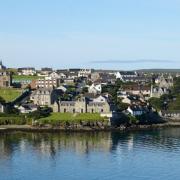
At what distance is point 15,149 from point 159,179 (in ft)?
27.4

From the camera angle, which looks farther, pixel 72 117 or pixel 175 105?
pixel 175 105

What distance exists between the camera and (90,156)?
2453 centimetres

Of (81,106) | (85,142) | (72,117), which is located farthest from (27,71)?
(85,142)

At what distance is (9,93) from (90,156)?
19836 mm

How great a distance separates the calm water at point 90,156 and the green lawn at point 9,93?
9702mm

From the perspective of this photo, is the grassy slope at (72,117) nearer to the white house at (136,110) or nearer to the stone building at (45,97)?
the white house at (136,110)

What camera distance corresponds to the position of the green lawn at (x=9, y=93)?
40938mm

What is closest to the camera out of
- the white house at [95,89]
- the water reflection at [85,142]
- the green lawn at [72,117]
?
the water reflection at [85,142]

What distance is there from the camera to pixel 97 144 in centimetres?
2795

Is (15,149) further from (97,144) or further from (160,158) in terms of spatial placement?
(160,158)

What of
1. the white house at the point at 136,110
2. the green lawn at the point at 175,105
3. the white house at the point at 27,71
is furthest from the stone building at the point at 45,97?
the white house at the point at 27,71

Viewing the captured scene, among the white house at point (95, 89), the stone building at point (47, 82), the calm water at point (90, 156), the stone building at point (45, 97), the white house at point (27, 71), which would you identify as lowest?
the calm water at point (90, 156)

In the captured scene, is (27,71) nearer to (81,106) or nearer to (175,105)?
(175,105)

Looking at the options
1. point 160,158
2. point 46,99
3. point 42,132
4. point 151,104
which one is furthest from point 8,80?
point 160,158
